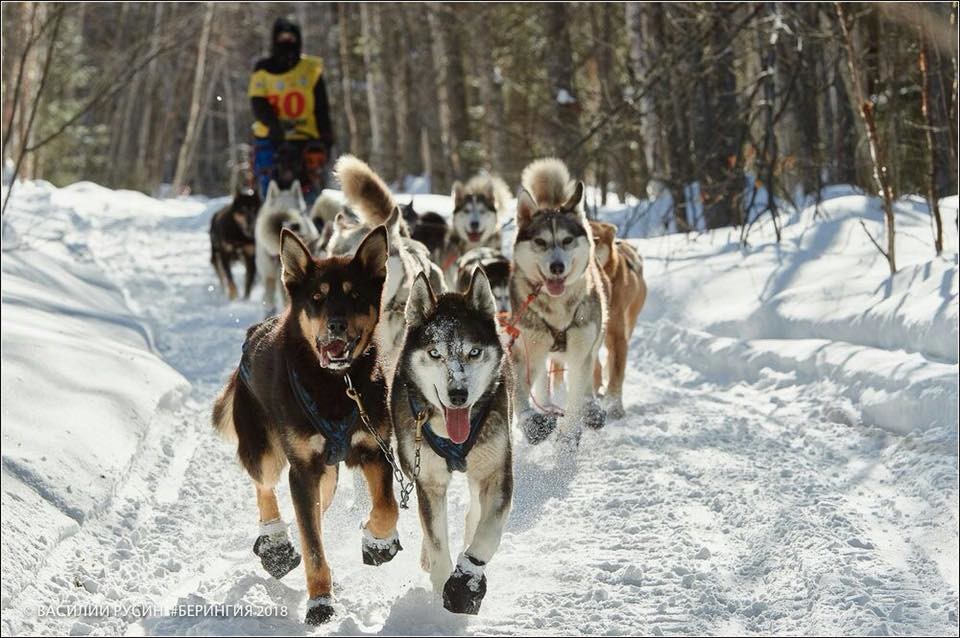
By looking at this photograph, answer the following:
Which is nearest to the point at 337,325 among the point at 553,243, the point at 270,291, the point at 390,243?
the point at 390,243

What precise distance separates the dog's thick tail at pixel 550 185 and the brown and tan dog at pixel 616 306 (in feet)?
0.99

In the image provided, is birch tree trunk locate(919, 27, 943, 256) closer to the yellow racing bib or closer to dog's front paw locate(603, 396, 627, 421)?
dog's front paw locate(603, 396, 627, 421)

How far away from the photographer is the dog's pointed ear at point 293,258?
136 inches

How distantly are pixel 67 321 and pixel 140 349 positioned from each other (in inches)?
19.5

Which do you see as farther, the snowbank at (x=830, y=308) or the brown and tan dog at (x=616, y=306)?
the brown and tan dog at (x=616, y=306)

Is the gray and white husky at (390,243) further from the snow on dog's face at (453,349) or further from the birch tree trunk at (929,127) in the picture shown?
the birch tree trunk at (929,127)

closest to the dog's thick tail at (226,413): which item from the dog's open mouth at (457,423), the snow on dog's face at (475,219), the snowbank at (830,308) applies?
the dog's open mouth at (457,423)

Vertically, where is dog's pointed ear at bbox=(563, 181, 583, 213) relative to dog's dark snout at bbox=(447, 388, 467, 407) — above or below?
above

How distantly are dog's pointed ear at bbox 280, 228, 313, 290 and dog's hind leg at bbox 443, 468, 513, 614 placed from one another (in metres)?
0.86

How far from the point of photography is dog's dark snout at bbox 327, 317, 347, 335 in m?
3.31

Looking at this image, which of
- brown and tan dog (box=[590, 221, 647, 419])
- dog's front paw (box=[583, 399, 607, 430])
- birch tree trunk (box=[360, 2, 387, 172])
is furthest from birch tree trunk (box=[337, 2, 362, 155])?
dog's front paw (box=[583, 399, 607, 430])

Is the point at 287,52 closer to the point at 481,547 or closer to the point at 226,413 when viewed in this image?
the point at 226,413

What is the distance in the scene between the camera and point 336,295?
341cm

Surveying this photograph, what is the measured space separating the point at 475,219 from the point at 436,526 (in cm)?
478
